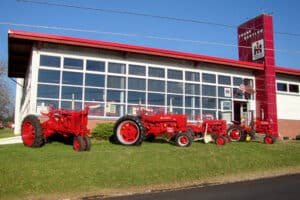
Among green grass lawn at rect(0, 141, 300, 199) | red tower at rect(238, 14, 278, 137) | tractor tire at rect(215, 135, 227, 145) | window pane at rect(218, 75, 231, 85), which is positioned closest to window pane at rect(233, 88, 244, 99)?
window pane at rect(218, 75, 231, 85)

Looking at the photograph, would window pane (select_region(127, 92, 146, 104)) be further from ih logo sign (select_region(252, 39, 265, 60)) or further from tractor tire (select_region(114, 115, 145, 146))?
ih logo sign (select_region(252, 39, 265, 60))

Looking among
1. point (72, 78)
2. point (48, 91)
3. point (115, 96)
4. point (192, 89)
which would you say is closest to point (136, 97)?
point (115, 96)

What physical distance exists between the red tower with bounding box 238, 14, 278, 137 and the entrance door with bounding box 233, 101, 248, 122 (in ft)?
2.66

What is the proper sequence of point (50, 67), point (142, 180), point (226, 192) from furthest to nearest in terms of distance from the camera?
point (50, 67) < point (142, 180) < point (226, 192)

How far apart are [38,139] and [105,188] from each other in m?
4.30

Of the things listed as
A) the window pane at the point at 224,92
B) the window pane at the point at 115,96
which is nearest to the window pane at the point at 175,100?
the window pane at the point at 115,96

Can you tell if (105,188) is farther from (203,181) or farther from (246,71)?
(246,71)

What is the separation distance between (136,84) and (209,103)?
187 inches

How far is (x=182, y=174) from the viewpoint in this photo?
1080 centimetres

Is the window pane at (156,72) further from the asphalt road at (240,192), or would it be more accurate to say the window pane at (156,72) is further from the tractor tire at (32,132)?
the asphalt road at (240,192)

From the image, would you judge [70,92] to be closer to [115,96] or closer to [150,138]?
[115,96]

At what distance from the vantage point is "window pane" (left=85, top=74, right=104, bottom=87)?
18.4 m

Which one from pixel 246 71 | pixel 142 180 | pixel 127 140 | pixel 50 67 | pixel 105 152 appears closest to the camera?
pixel 142 180

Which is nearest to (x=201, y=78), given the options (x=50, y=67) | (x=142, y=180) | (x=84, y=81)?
(x=84, y=81)
